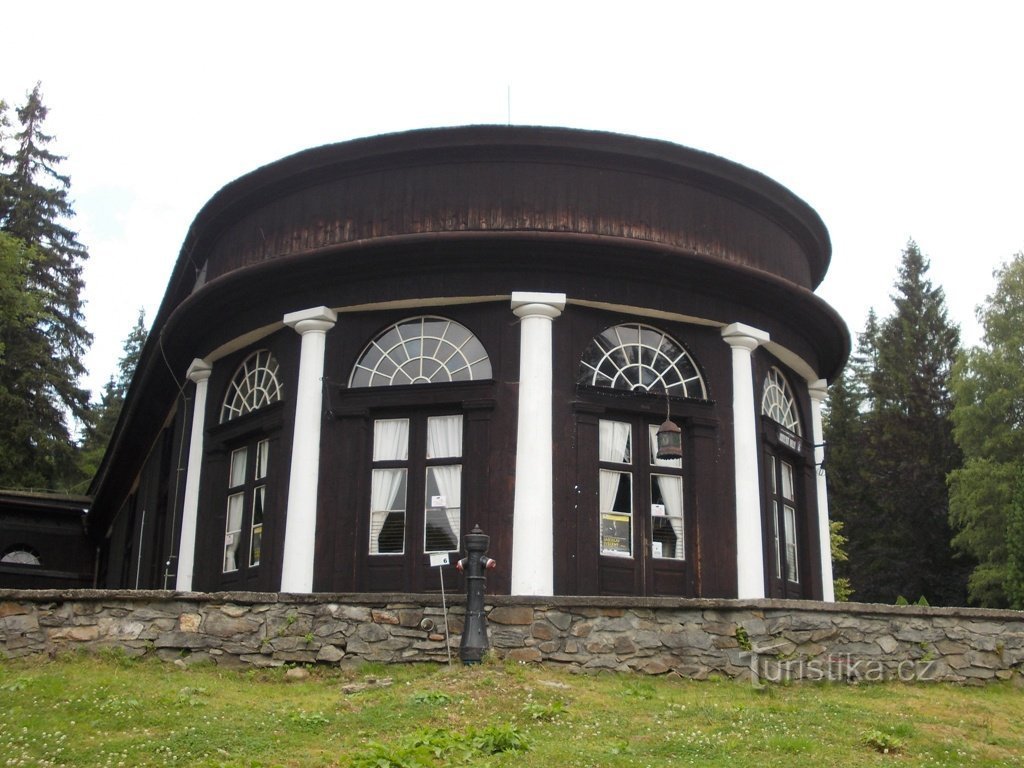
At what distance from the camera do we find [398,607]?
11.8 m

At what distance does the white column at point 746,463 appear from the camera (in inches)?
568

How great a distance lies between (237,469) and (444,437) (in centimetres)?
357

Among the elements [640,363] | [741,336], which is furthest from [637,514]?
[741,336]

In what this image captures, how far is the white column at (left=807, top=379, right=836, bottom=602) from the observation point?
56.7 ft

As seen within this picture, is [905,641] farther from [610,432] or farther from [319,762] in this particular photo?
[319,762]

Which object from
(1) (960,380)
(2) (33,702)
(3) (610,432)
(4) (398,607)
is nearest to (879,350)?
(1) (960,380)

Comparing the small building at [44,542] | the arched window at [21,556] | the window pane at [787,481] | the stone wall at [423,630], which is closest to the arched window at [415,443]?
the stone wall at [423,630]

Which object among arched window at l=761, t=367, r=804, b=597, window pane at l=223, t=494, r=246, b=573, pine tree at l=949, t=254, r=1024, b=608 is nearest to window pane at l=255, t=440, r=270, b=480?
window pane at l=223, t=494, r=246, b=573

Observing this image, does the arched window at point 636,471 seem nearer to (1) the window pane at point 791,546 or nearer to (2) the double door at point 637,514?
(2) the double door at point 637,514

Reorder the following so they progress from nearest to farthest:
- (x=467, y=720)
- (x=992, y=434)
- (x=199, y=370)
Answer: (x=467, y=720) → (x=199, y=370) → (x=992, y=434)

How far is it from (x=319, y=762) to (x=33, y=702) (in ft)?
9.76

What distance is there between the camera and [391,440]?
1457cm

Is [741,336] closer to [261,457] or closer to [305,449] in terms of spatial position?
[305,449]

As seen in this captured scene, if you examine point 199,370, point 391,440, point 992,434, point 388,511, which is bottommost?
point 388,511
